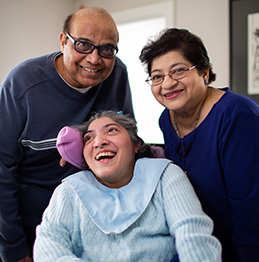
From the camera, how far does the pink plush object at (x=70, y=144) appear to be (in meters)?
1.37

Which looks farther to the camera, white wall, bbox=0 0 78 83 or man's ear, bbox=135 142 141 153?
white wall, bbox=0 0 78 83

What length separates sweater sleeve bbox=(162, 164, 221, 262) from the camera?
101 cm

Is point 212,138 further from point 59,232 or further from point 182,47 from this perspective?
point 59,232

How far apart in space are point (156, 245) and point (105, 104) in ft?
3.13

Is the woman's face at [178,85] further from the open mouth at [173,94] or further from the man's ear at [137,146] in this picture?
the man's ear at [137,146]

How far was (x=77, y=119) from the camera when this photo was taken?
5.32 ft

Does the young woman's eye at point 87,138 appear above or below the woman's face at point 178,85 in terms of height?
below

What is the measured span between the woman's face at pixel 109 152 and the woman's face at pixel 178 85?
0.30 m

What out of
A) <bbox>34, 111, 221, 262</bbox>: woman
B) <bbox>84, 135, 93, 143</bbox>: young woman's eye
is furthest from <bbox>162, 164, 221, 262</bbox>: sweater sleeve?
<bbox>84, 135, 93, 143</bbox>: young woman's eye

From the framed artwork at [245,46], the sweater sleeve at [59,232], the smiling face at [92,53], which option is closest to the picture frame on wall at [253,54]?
the framed artwork at [245,46]

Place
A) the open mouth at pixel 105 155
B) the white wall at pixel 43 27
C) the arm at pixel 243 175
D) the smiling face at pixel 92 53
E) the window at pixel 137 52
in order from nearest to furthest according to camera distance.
Result: 1. the arm at pixel 243 175
2. the open mouth at pixel 105 155
3. the smiling face at pixel 92 53
4. the white wall at pixel 43 27
5. the window at pixel 137 52

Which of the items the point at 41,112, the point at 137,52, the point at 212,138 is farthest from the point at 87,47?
the point at 137,52

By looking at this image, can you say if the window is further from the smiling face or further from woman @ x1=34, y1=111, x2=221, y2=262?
woman @ x1=34, y1=111, x2=221, y2=262

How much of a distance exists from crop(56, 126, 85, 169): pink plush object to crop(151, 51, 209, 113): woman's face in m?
0.50
